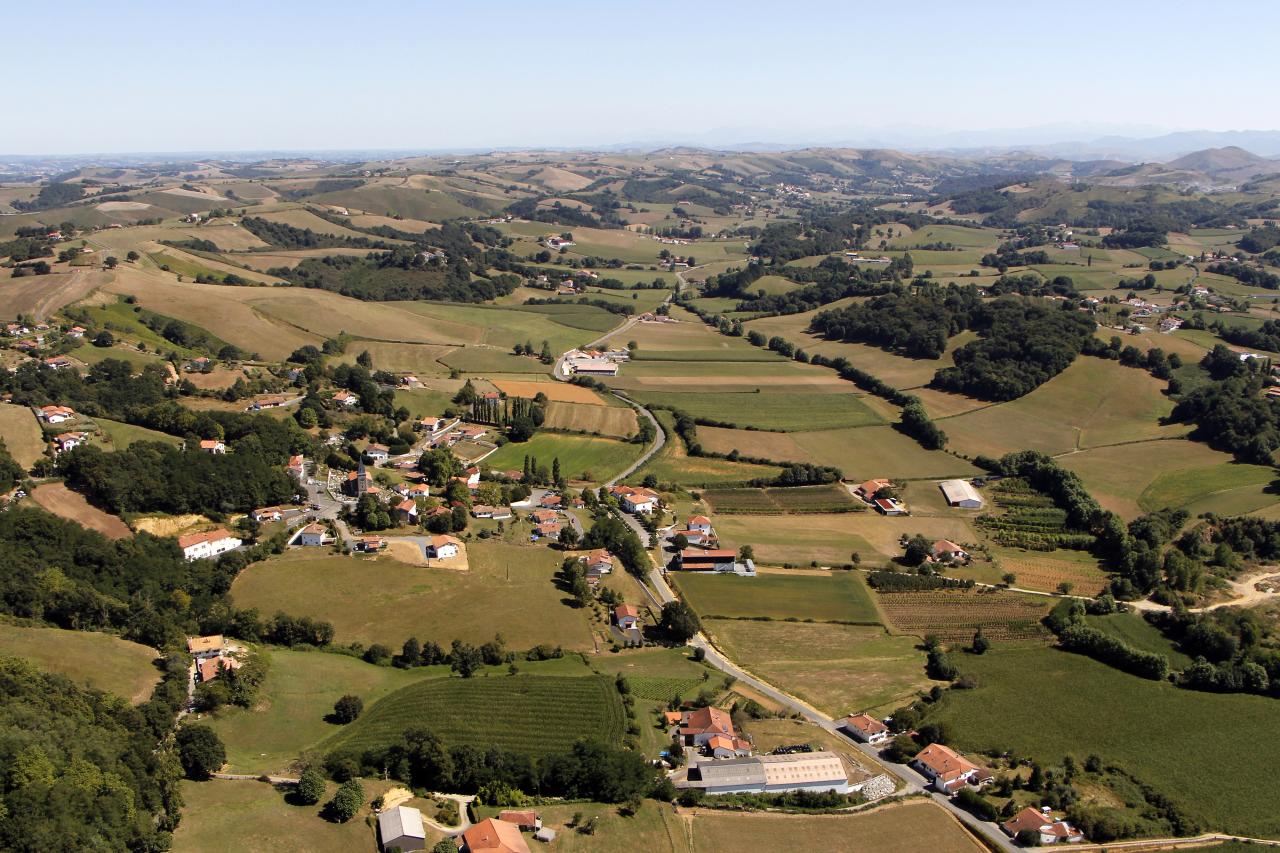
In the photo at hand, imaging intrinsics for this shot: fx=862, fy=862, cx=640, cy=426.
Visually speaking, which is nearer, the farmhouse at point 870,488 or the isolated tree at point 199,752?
the isolated tree at point 199,752

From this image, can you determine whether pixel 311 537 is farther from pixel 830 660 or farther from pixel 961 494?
pixel 961 494

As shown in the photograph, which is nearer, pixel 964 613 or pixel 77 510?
pixel 964 613

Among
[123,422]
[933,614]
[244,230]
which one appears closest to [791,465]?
[933,614]

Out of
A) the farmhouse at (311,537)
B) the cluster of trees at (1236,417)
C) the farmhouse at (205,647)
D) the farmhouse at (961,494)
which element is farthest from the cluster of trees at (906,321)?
the farmhouse at (205,647)

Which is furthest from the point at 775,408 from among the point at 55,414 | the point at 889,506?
the point at 55,414

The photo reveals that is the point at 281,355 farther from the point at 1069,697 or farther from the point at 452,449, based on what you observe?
the point at 1069,697

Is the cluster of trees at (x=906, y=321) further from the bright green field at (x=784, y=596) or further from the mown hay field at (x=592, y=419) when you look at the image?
the bright green field at (x=784, y=596)
